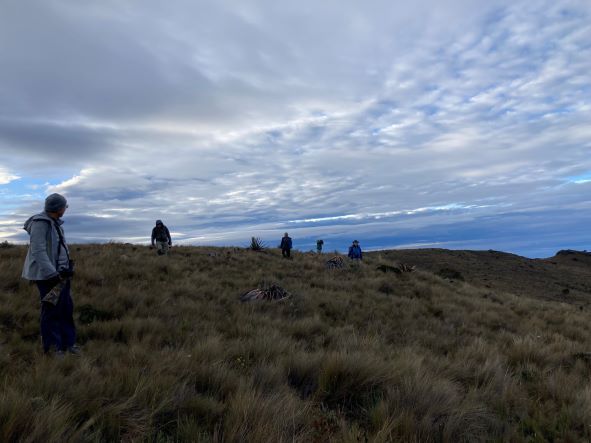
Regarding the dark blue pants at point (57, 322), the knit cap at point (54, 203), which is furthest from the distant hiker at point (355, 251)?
the knit cap at point (54, 203)

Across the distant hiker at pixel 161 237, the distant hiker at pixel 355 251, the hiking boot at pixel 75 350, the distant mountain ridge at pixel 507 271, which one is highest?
the distant hiker at pixel 161 237

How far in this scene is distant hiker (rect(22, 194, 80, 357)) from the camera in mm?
5645

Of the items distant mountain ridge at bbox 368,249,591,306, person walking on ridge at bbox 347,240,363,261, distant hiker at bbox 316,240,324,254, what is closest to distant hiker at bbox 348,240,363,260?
person walking on ridge at bbox 347,240,363,261

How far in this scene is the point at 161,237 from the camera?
59.4ft

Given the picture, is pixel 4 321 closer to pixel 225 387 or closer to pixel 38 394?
pixel 38 394

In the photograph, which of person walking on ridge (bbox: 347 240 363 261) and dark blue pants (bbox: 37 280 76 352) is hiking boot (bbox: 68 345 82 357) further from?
person walking on ridge (bbox: 347 240 363 261)

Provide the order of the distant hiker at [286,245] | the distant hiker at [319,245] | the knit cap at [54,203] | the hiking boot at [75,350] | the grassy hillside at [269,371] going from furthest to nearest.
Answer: the distant hiker at [319,245]
the distant hiker at [286,245]
the knit cap at [54,203]
the hiking boot at [75,350]
the grassy hillside at [269,371]

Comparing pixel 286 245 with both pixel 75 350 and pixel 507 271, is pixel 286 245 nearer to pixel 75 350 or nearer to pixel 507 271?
pixel 75 350

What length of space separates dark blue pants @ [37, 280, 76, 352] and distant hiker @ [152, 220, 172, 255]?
12.2m

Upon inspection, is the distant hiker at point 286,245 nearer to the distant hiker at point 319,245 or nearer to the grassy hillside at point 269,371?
the distant hiker at point 319,245

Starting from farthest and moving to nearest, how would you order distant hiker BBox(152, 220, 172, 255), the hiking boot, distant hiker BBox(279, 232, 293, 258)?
distant hiker BBox(279, 232, 293, 258) < distant hiker BBox(152, 220, 172, 255) < the hiking boot

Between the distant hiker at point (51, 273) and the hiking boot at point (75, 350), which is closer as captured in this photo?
the hiking boot at point (75, 350)

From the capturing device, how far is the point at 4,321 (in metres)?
6.79

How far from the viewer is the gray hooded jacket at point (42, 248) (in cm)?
563
